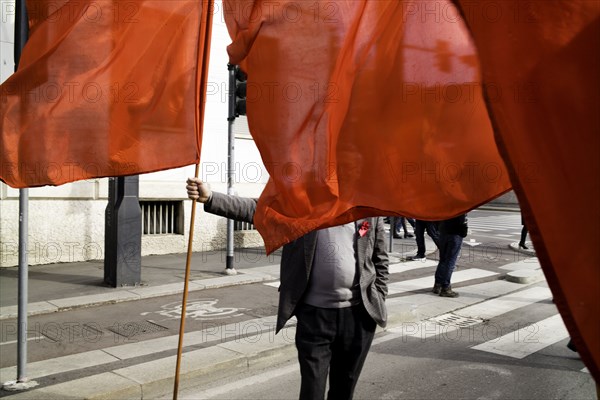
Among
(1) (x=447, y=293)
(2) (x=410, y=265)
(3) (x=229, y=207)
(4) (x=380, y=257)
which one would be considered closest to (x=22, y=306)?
(3) (x=229, y=207)

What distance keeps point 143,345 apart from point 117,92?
154 inches

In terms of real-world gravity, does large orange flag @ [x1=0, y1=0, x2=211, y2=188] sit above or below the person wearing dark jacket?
above

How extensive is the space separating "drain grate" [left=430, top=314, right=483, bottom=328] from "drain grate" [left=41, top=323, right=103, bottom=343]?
454 centimetres

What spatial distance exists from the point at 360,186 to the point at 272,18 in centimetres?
81

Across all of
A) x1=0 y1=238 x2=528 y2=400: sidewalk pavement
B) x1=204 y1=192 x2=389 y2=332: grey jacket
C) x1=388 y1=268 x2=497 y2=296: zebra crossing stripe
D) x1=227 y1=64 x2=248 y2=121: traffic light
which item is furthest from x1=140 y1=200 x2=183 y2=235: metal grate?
x1=204 y1=192 x2=389 y2=332: grey jacket

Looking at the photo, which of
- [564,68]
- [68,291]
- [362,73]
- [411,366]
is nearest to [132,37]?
[362,73]

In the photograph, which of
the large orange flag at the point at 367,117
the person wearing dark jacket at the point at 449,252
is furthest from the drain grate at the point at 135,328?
the large orange flag at the point at 367,117

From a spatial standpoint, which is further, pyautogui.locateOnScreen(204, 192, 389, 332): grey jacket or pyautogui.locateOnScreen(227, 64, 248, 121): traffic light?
pyautogui.locateOnScreen(227, 64, 248, 121): traffic light

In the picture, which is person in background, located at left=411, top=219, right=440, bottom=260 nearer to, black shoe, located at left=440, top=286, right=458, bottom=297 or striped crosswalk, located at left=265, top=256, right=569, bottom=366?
striped crosswalk, located at left=265, top=256, right=569, bottom=366

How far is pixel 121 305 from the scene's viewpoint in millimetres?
8344

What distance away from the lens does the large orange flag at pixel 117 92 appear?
3.20m

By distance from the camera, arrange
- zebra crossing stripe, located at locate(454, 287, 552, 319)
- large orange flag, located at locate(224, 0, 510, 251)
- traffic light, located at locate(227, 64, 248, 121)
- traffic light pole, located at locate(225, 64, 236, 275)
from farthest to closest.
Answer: traffic light pole, located at locate(225, 64, 236, 275), traffic light, located at locate(227, 64, 248, 121), zebra crossing stripe, located at locate(454, 287, 552, 319), large orange flag, located at locate(224, 0, 510, 251)

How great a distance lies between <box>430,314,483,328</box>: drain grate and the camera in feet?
26.8

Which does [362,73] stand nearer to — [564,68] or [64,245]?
[564,68]
